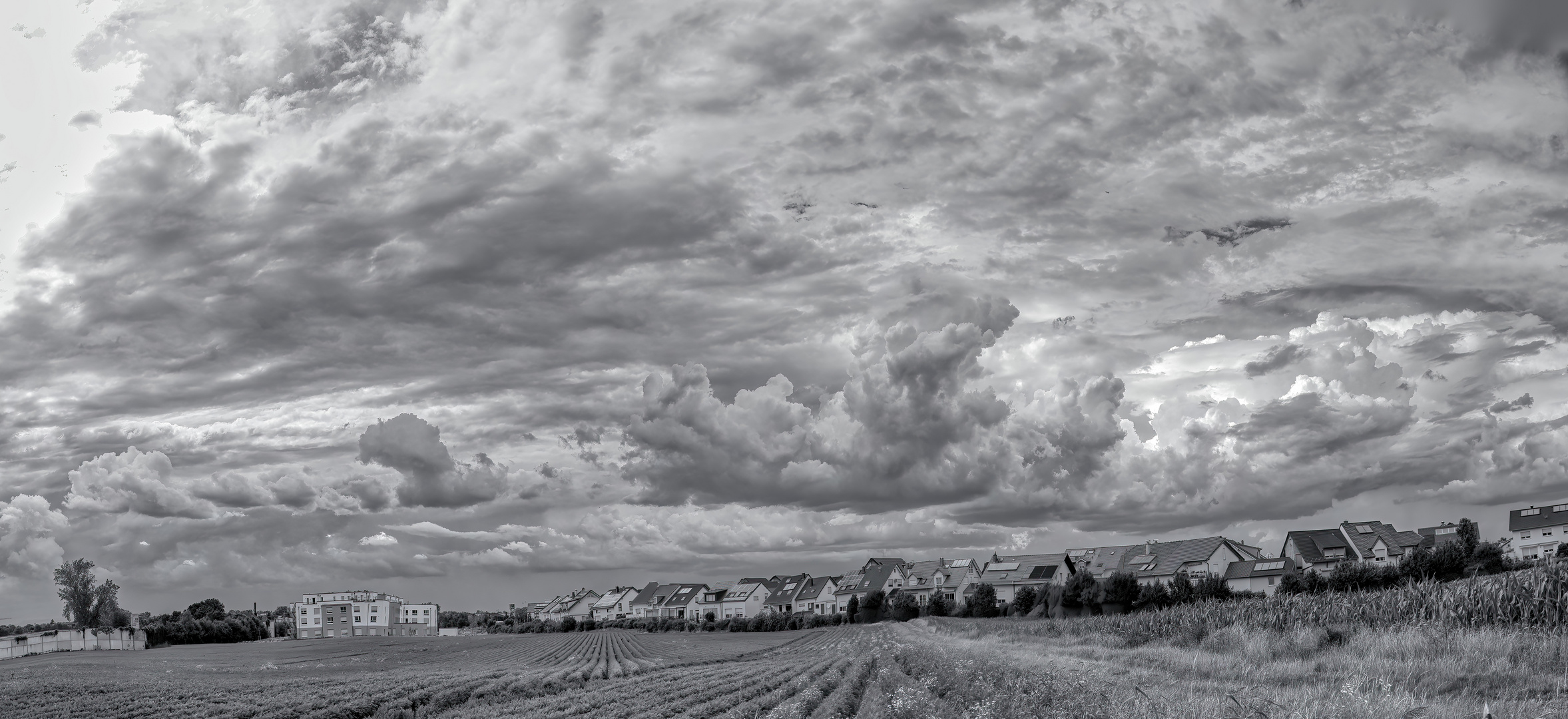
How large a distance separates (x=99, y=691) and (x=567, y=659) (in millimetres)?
30334

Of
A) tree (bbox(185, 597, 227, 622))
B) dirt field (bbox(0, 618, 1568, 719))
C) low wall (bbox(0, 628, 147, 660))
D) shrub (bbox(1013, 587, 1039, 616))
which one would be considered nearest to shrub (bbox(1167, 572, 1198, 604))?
shrub (bbox(1013, 587, 1039, 616))

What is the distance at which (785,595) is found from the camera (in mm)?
184000

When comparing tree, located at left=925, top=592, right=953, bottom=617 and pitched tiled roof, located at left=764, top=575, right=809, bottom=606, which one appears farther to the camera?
pitched tiled roof, located at left=764, top=575, right=809, bottom=606

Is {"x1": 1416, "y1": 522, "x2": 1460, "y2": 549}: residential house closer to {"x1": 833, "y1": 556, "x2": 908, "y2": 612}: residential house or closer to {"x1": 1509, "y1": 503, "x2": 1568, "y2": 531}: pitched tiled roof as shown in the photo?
{"x1": 1509, "y1": 503, "x2": 1568, "y2": 531}: pitched tiled roof

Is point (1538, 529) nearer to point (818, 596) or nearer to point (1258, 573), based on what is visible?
point (1258, 573)

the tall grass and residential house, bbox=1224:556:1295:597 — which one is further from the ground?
the tall grass

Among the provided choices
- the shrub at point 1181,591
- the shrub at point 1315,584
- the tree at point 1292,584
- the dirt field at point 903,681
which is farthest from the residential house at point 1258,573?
the dirt field at point 903,681

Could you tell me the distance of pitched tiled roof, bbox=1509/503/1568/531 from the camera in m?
118

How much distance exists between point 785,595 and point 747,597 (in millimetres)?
7645

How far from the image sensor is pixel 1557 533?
117 metres

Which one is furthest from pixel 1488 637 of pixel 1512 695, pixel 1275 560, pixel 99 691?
pixel 1275 560

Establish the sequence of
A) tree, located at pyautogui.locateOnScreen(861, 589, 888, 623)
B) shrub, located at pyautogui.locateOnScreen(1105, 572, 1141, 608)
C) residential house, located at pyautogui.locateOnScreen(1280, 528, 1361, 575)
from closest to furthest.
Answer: shrub, located at pyautogui.locateOnScreen(1105, 572, 1141, 608)
residential house, located at pyautogui.locateOnScreen(1280, 528, 1361, 575)
tree, located at pyautogui.locateOnScreen(861, 589, 888, 623)

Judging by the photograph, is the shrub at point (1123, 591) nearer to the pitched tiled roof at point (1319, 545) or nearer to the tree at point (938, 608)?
the tree at point (938, 608)

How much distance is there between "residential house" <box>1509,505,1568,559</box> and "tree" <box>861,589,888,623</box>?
2965 inches
